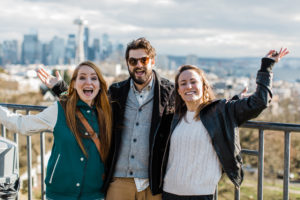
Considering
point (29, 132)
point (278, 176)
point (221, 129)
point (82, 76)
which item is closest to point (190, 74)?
point (221, 129)

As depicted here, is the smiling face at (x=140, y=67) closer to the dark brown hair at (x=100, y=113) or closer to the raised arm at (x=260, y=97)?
the dark brown hair at (x=100, y=113)

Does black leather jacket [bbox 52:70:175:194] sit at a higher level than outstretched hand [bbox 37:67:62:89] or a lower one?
lower

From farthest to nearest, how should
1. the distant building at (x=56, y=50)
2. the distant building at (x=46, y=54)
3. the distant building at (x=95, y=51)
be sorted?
the distant building at (x=46, y=54) → the distant building at (x=56, y=50) → the distant building at (x=95, y=51)

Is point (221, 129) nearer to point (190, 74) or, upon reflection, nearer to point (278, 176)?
point (190, 74)

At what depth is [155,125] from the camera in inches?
117

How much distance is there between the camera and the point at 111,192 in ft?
9.89

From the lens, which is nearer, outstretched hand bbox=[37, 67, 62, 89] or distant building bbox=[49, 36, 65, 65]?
outstretched hand bbox=[37, 67, 62, 89]

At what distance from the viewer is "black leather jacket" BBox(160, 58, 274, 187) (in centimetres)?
253

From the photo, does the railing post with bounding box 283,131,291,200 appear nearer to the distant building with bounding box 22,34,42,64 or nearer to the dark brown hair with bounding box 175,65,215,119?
the dark brown hair with bounding box 175,65,215,119

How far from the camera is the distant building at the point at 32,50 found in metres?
182

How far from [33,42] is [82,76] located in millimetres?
194117

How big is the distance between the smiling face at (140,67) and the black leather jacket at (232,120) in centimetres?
65

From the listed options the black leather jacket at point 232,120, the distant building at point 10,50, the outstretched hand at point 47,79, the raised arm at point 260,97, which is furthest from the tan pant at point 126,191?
the distant building at point 10,50

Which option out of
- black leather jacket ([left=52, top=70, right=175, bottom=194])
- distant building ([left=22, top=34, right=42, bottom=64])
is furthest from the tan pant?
distant building ([left=22, top=34, right=42, bottom=64])
